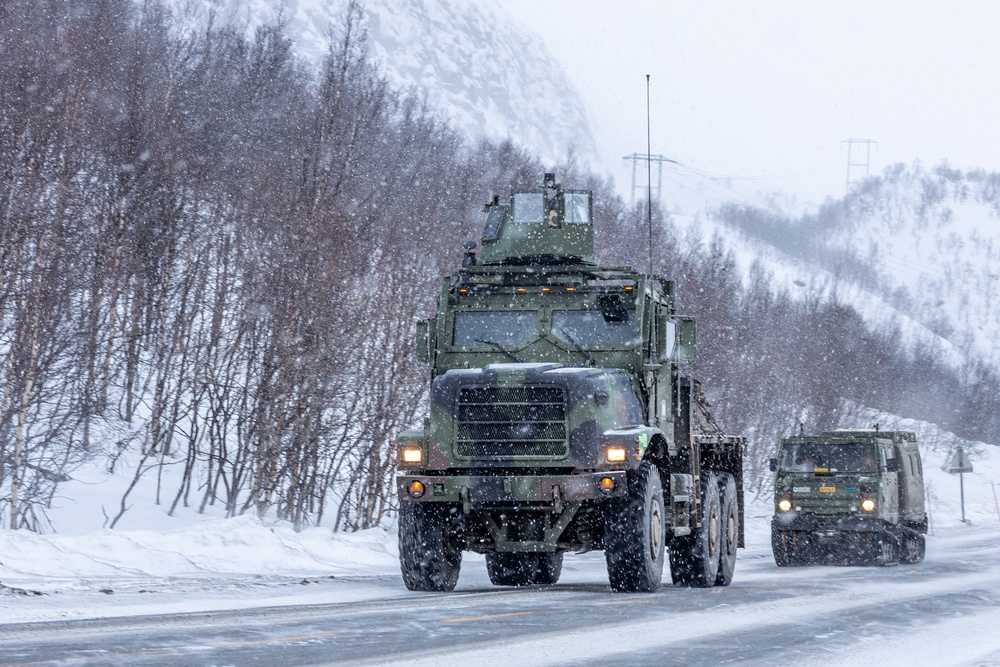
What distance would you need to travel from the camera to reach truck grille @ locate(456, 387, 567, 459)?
1414 cm

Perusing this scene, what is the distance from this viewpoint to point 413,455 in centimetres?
1434

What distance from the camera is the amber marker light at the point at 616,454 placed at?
14.0m

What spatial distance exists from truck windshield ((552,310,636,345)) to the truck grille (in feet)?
Answer: 4.44

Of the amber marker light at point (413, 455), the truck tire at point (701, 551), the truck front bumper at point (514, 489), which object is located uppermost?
the amber marker light at point (413, 455)

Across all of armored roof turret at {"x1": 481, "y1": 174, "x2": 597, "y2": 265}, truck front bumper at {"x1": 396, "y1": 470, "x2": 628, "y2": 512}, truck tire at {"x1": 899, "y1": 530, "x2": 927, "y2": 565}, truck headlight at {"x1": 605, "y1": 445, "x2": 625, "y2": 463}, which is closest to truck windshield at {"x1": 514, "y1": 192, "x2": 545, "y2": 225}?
armored roof turret at {"x1": 481, "y1": 174, "x2": 597, "y2": 265}

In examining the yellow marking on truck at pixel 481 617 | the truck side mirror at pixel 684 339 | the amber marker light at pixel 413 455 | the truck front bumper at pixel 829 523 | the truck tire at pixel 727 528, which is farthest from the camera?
the truck front bumper at pixel 829 523

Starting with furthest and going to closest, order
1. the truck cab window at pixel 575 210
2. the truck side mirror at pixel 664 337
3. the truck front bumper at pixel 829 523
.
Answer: the truck front bumper at pixel 829 523
the truck cab window at pixel 575 210
the truck side mirror at pixel 664 337

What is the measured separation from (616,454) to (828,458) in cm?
1333

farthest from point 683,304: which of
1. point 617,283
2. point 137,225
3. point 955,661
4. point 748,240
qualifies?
point 748,240

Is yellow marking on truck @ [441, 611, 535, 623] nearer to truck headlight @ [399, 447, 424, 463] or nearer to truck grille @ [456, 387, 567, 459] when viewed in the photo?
truck grille @ [456, 387, 567, 459]

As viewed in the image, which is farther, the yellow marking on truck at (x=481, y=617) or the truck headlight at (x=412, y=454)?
the truck headlight at (x=412, y=454)

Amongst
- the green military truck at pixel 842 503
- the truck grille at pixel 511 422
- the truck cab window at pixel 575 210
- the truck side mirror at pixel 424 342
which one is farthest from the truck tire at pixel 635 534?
the green military truck at pixel 842 503

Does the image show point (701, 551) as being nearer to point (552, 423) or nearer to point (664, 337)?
point (664, 337)

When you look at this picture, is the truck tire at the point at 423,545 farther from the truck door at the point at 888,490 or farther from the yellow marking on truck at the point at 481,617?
the truck door at the point at 888,490
